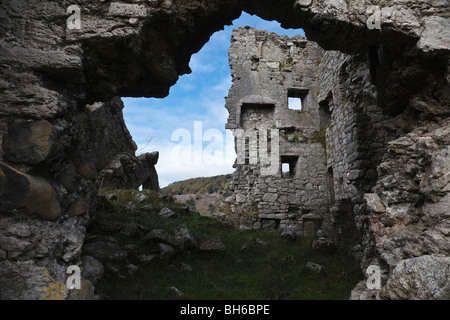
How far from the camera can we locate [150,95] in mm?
4258

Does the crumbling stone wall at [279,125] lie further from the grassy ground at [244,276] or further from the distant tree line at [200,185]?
the distant tree line at [200,185]

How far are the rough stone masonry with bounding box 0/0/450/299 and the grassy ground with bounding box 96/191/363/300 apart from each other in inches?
33.0

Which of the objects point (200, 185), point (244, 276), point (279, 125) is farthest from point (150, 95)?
point (200, 185)

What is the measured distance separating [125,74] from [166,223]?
3451 mm

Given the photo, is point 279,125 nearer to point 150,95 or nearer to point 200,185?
point 150,95

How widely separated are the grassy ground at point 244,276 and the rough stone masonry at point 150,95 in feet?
2.75

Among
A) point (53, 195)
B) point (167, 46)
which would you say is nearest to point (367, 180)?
point (167, 46)

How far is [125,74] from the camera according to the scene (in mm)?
3465

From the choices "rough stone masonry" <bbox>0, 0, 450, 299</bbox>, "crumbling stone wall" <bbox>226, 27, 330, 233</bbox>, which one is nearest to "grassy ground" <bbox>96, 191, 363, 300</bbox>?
"rough stone masonry" <bbox>0, 0, 450, 299</bbox>

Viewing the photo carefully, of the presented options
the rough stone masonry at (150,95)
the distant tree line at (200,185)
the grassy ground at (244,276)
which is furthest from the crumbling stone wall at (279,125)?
the distant tree line at (200,185)

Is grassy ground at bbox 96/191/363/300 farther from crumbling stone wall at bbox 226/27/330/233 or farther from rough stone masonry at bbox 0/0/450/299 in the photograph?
crumbling stone wall at bbox 226/27/330/233

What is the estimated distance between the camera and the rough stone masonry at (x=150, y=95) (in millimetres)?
2352
